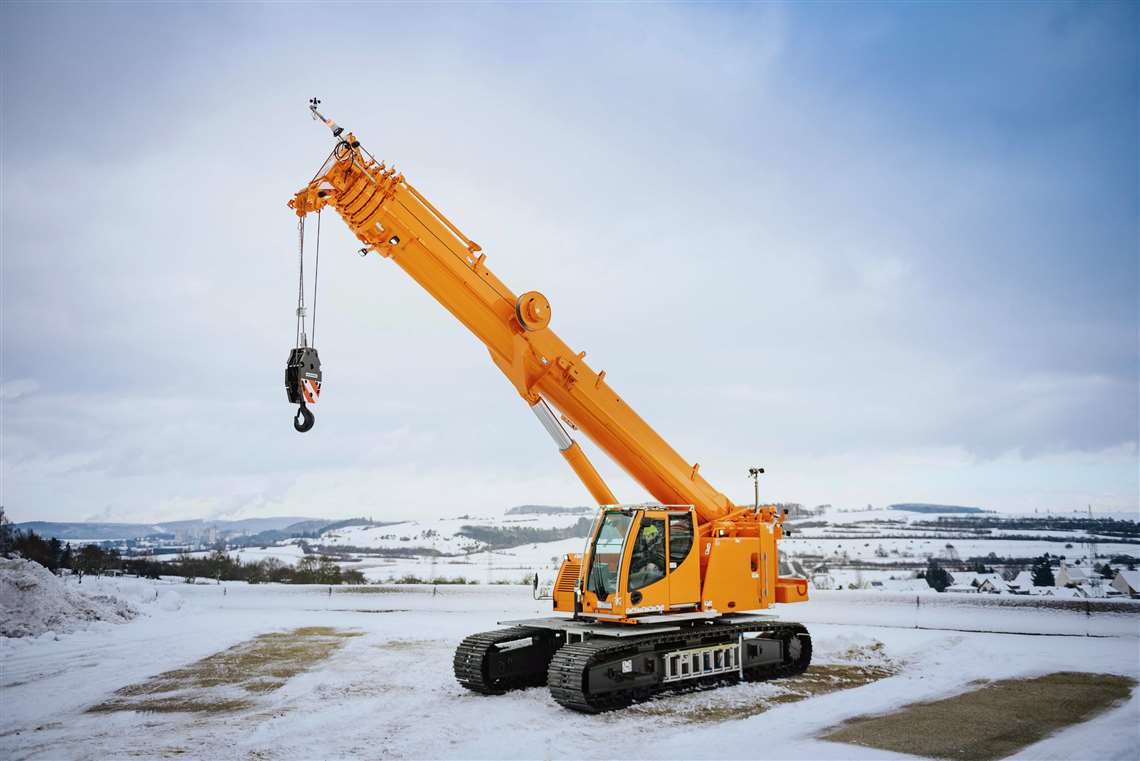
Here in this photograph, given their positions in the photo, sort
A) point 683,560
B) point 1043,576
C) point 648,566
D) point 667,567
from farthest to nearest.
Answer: point 1043,576
point 683,560
point 667,567
point 648,566

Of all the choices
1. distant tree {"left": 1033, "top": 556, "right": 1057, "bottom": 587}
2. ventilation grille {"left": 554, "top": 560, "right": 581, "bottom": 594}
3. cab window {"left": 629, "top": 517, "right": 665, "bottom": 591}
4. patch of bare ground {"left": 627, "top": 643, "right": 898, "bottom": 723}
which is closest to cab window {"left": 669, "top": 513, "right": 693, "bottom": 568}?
cab window {"left": 629, "top": 517, "right": 665, "bottom": 591}

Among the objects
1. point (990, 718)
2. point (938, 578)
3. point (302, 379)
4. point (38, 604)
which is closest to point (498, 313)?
point (302, 379)

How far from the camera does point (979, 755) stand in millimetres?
7617

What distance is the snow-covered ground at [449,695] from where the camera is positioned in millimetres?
7902

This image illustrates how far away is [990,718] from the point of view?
919 centimetres

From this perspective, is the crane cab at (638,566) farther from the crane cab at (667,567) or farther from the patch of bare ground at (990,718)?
the patch of bare ground at (990,718)

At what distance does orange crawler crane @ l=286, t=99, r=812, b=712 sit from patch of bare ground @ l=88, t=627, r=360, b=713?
2.87 meters

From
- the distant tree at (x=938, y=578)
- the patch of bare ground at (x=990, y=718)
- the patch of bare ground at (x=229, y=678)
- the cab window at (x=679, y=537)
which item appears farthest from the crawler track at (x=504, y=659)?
the distant tree at (x=938, y=578)

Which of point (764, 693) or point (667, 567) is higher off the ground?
point (667, 567)

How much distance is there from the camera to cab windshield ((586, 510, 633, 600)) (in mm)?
10648

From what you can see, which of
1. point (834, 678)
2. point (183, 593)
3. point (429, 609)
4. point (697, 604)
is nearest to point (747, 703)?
point (697, 604)

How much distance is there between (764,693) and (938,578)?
12292 mm

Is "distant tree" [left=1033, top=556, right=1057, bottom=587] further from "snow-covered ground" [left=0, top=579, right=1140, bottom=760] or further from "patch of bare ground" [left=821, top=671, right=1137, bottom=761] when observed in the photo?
"patch of bare ground" [left=821, top=671, right=1137, bottom=761]

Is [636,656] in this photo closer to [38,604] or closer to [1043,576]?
[38,604]
